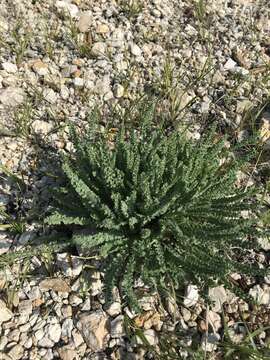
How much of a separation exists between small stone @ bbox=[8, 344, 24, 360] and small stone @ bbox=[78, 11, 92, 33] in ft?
7.73

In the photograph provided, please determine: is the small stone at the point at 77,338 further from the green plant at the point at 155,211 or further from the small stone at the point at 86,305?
the green plant at the point at 155,211

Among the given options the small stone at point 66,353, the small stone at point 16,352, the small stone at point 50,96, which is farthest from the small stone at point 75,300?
the small stone at point 50,96

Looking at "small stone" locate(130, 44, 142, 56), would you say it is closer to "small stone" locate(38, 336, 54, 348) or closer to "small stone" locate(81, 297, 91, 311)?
"small stone" locate(81, 297, 91, 311)

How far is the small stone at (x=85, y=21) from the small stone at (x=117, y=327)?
2.22 meters

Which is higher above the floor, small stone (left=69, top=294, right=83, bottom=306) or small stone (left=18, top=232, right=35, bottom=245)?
small stone (left=18, top=232, right=35, bottom=245)

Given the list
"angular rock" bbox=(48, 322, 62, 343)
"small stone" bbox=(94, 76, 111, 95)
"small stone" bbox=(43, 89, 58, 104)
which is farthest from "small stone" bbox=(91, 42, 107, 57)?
"angular rock" bbox=(48, 322, 62, 343)

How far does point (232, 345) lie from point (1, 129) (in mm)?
1950

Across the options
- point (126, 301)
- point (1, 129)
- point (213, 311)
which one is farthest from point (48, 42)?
point (213, 311)

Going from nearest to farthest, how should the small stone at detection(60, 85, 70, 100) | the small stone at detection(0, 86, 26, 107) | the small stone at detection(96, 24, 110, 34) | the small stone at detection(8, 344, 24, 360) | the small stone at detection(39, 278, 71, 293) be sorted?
the small stone at detection(8, 344, 24, 360) < the small stone at detection(39, 278, 71, 293) < the small stone at detection(0, 86, 26, 107) < the small stone at detection(60, 85, 70, 100) < the small stone at detection(96, 24, 110, 34)

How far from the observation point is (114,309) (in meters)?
2.62

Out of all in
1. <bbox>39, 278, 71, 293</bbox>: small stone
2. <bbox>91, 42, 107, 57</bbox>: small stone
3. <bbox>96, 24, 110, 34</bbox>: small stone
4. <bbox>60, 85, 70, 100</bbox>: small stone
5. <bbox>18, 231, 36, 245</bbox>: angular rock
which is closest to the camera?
<bbox>39, 278, 71, 293</bbox>: small stone

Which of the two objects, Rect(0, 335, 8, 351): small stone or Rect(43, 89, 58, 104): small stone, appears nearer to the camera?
Rect(0, 335, 8, 351): small stone

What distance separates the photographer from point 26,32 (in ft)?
11.7

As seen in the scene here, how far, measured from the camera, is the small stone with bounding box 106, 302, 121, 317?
103 inches
